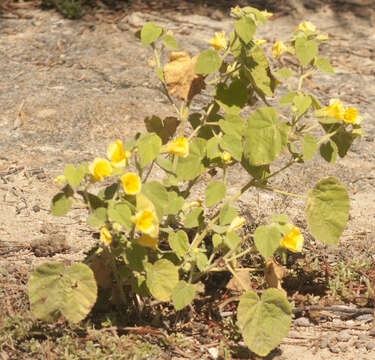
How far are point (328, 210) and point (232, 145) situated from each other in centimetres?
38

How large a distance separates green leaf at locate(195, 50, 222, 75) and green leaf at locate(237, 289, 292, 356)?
71 cm

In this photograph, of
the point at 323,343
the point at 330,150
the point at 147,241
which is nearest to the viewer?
the point at 147,241

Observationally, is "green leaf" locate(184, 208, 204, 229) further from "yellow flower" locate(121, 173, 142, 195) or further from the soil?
the soil

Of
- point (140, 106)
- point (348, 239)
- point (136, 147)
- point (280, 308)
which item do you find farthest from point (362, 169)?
point (136, 147)

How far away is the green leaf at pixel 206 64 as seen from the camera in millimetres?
1809

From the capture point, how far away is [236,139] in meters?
1.87

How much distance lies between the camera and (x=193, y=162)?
1.90 meters

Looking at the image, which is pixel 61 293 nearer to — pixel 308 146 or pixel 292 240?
pixel 292 240

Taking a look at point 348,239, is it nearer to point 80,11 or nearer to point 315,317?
point 315,317

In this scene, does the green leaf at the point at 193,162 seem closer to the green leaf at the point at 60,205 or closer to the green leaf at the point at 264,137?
the green leaf at the point at 264,137

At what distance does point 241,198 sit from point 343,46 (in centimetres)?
250

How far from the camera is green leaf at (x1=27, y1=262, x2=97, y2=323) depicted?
67.4 inches

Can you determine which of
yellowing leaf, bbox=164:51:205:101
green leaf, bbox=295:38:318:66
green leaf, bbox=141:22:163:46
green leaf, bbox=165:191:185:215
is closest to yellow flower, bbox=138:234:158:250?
→ green leaf, bbox=165:191:185:215

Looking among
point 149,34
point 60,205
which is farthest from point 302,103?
point 60,205
